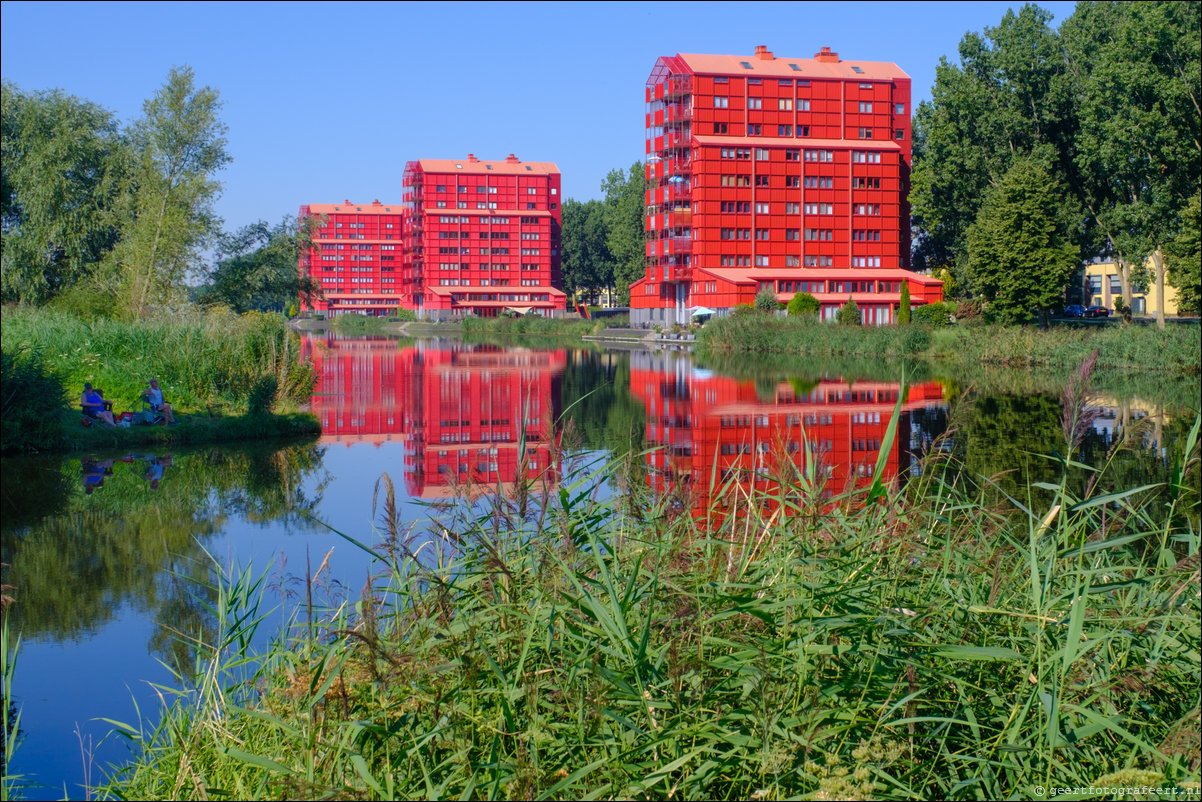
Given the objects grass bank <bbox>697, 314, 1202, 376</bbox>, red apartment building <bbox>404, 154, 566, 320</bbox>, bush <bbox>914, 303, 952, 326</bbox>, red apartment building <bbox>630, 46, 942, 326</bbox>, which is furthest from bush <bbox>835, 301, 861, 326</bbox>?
red apartment building <bbox>404, 154, 566, 320</bbox>

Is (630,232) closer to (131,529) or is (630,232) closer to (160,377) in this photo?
(160,377)

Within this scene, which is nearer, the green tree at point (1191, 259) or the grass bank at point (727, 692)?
the grass bank at point (727, 692)

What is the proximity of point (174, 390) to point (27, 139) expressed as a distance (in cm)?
2093

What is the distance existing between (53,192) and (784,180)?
49.7m

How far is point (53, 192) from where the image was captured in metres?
35.9

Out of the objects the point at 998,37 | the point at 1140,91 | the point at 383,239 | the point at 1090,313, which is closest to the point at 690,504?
the point at 1140,91

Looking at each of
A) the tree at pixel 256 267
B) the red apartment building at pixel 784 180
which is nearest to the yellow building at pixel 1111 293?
the red apartment building at pixel 784 180

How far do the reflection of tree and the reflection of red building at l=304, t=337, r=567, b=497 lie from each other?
1945 mm

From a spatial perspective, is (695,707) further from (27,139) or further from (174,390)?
(27,139)

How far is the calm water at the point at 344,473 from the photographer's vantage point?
6270mm

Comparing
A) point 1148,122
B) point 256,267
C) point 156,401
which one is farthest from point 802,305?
point 156,401

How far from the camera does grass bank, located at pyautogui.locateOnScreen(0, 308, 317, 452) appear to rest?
54.6 feet

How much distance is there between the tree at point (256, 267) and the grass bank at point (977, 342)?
22.8m

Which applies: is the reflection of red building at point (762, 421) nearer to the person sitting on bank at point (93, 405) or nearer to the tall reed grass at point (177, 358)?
the tall reed grass at point (177, 358)
